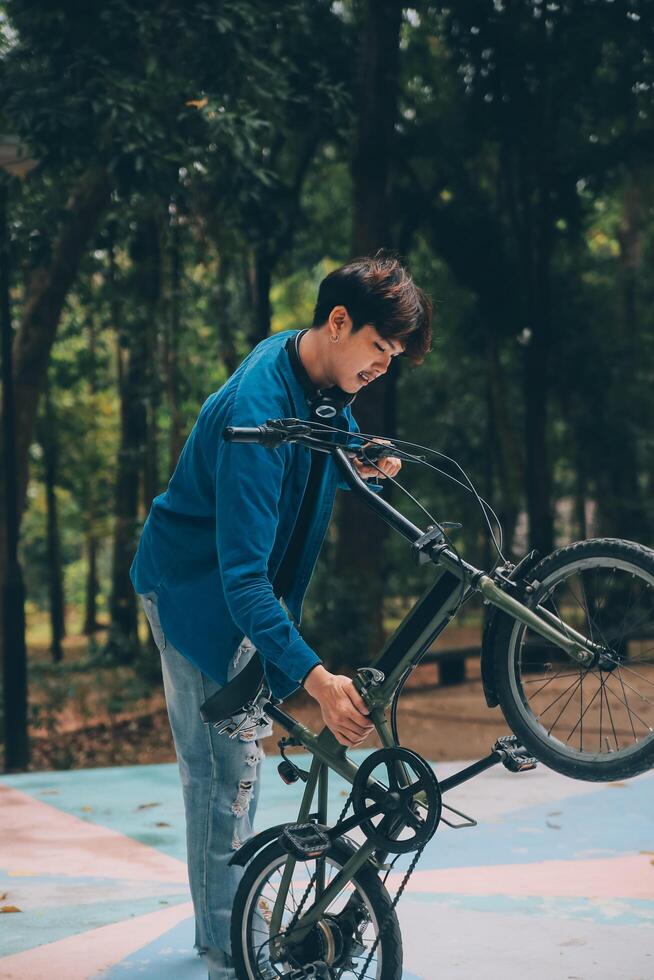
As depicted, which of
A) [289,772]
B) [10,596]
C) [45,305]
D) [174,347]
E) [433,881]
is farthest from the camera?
[174,347]

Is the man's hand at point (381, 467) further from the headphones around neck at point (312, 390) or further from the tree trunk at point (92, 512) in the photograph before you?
the tree trunk at point (92, 512)

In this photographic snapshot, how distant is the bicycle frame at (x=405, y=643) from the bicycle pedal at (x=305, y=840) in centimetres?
7

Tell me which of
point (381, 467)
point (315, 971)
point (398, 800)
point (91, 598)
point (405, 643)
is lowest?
point (91, 598)

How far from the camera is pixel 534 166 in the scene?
575 inches

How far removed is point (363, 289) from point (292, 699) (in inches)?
349

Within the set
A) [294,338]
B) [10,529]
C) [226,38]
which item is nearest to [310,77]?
[226,38]

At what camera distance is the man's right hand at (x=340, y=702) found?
8.86ft

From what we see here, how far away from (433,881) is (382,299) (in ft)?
9.41

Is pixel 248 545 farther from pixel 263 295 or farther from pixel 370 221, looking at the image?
pixel 263 295

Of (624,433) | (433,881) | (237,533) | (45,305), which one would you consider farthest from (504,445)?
(237,533)

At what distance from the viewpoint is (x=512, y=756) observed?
2.85 meters

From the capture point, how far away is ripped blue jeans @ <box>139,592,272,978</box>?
321 cm

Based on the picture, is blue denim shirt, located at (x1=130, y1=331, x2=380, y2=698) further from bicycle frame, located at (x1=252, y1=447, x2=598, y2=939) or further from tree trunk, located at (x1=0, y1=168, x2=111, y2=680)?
tree trunk, located at (x1=0, y1=168, x2=111, y2=680)

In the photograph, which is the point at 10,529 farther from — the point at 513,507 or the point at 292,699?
the point at 513,507
